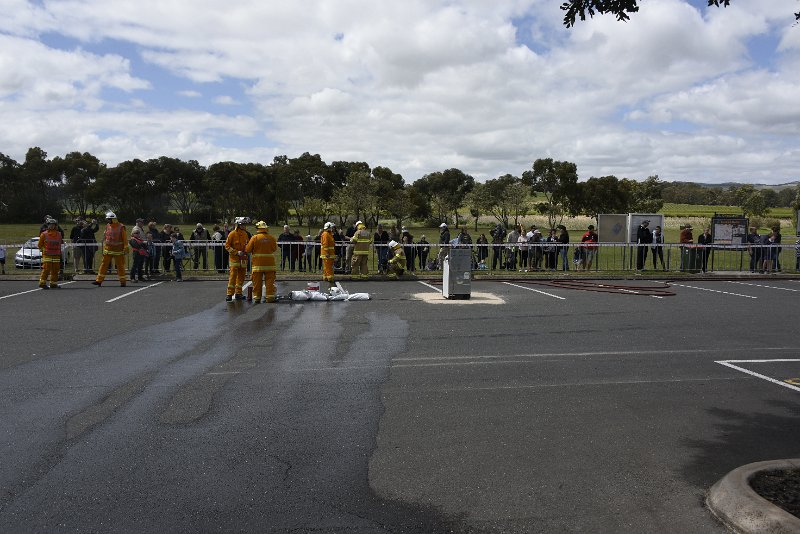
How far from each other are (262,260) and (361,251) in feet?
18.5

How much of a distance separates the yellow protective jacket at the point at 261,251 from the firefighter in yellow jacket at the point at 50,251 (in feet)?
19.2

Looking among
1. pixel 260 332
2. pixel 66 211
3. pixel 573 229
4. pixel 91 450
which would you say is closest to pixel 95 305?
pixel 260 332

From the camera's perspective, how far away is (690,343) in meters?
10.1

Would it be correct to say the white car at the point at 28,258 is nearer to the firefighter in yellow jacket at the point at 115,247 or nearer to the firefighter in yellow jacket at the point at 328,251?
the firefighter in yellow jacket at the point at 115,247

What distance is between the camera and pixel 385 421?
20.5 ft

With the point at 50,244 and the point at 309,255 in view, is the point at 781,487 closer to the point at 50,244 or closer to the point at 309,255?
the point at 50,244

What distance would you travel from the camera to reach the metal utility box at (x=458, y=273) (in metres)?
15.4

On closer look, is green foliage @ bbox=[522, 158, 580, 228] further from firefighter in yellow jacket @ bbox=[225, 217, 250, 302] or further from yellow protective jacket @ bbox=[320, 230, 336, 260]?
firefighter in yellow jacket @ bbox=[225, 217, 250, 302]

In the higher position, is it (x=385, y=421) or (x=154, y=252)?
(x=154, y=252)

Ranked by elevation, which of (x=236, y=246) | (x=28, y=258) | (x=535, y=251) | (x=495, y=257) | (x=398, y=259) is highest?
(x=236, y=246)

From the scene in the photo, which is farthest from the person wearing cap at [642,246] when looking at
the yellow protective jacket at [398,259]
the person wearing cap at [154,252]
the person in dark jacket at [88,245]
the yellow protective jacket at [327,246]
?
the person in dark jacket at [88,245]

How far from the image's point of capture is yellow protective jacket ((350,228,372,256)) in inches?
779

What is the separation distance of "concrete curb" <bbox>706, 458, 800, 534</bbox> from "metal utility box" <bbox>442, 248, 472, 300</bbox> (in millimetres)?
10620

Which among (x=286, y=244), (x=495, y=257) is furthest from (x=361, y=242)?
(x=495, y=257)
